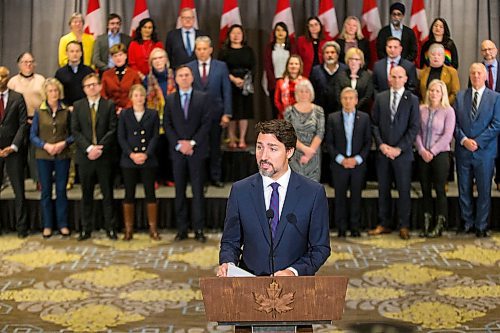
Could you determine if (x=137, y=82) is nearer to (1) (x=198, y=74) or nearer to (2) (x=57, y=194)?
(1) (x=198, y=74)

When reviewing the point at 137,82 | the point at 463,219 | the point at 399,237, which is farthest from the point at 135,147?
the point at 463,219

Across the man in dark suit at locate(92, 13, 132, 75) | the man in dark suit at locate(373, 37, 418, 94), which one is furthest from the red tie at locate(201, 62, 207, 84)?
the man in dark suit at locate(373, 37, 418, 94)

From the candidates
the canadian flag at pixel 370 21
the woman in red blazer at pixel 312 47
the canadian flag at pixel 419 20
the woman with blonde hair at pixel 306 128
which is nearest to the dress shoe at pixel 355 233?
the woman with blonde hair at pixel 306 128

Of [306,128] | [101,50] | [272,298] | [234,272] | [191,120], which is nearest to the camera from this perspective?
[272,298]

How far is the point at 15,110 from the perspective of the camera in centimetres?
871

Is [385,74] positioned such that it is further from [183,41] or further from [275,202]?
[275,202]

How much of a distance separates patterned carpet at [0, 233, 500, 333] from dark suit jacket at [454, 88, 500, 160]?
0.88 m

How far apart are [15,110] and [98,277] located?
2291 mm

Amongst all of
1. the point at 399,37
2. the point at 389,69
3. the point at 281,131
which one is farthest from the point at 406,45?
the point at 281,131

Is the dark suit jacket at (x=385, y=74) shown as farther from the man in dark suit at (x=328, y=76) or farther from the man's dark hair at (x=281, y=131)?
the man's dark hair at (x=281, y=131)

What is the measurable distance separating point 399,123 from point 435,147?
1.45ft

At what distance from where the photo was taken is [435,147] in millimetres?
8570

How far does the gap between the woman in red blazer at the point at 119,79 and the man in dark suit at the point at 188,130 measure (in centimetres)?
82

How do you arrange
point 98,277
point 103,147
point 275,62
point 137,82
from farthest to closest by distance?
point 275,62 → point 137,82 → point 103,147 → point 98,277
